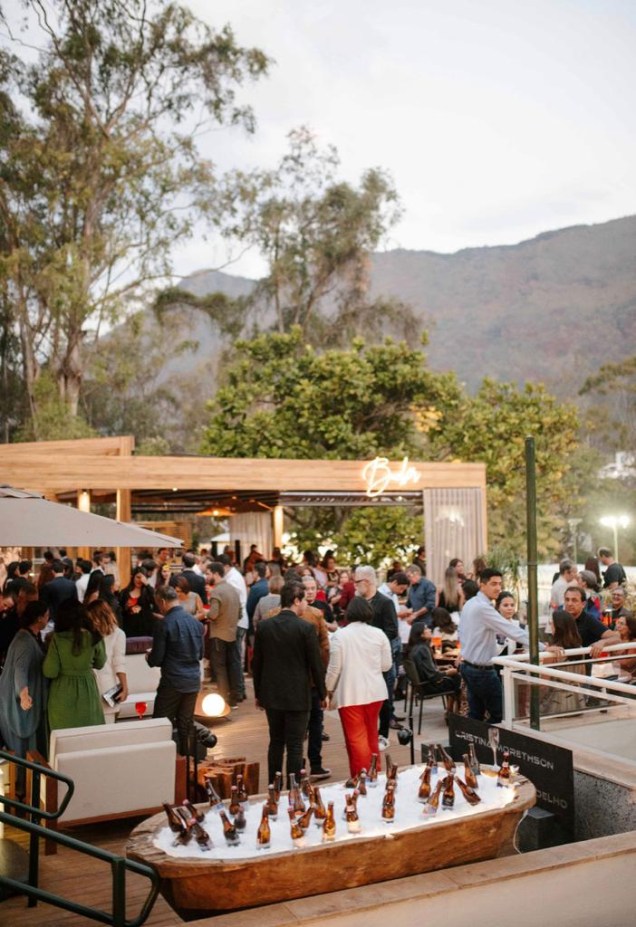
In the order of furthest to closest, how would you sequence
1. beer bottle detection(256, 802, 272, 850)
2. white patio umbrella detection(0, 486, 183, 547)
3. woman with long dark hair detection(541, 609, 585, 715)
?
white patio umbrella detection(0, 486, 183, 547), woman with long dark hair detection(541, 609, 585, 715), beer bottle detection(256, 802, 272, 850)

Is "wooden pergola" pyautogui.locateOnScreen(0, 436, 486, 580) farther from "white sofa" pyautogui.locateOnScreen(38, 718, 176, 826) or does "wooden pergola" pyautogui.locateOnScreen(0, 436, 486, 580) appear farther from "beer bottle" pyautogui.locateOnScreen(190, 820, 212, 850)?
"beer bottle" pyautogui.locateOnScreen(190, 820, 212, 850)

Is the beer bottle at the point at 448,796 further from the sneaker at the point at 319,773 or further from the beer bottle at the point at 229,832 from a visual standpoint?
the sneaker at the point at 319,773

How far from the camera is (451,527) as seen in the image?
16.6 m

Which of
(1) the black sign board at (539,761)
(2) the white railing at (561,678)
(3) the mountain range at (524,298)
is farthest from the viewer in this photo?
(3) the mountain range at (524,298)

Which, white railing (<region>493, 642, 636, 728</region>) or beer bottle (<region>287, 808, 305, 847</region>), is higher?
white railing (<region>493, 642, 636, 728</region>)

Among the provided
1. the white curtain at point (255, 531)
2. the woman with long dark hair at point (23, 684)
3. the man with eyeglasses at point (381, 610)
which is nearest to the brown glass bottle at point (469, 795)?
the man with eyeglasses at point (381, 610)

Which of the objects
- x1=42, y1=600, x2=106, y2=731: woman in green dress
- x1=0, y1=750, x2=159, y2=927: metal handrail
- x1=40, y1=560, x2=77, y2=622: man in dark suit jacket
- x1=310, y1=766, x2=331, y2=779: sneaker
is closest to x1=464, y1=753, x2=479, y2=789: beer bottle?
x1=0, y1=750, x2=159, y2=927: metal handrail

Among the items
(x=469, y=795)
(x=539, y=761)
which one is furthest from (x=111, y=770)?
(x=539, y=761)

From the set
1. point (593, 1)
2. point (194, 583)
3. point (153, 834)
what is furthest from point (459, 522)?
point (593, 1)

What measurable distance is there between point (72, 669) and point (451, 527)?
1138cm

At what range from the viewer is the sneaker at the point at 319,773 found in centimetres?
679

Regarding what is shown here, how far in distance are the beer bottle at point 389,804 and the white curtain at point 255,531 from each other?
52.0ft

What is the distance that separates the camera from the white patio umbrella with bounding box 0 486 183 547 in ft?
19.0

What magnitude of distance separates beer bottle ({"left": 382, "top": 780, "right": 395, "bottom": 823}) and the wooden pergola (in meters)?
10.4
